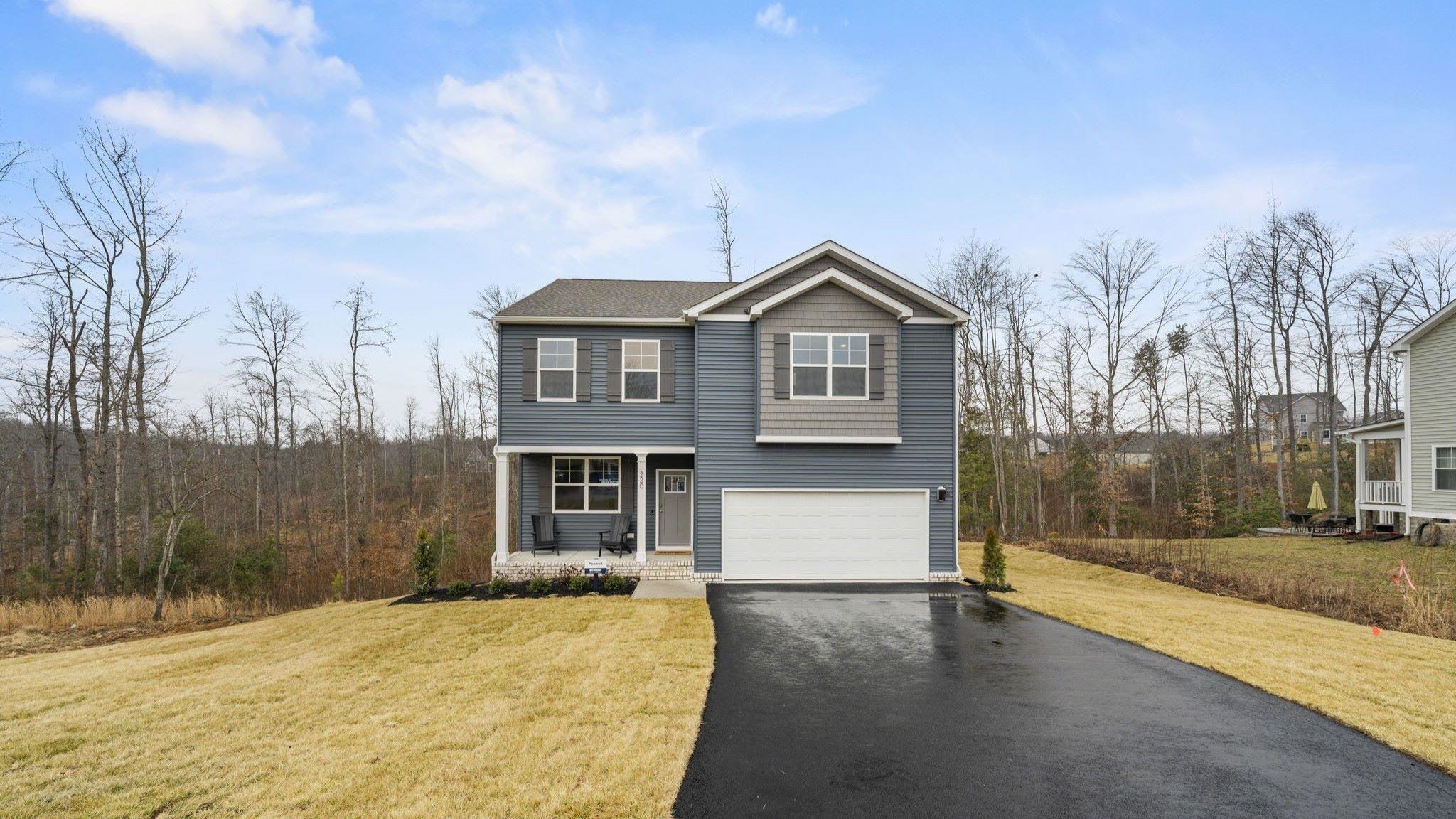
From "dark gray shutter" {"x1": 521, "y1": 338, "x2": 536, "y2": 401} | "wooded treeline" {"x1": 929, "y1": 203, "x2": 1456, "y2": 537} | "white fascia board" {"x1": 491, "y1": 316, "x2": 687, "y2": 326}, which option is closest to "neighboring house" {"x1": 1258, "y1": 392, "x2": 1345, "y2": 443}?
"wooded treeline" {"x1": 929, "y1": 203, "x2": 1456, "y2": 537}

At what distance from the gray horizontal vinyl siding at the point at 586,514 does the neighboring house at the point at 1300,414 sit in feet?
79.9

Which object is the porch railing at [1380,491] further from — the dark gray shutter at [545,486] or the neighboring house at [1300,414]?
A: the dark gray shutter at [545,486]

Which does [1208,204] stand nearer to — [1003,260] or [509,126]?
[1003,260]

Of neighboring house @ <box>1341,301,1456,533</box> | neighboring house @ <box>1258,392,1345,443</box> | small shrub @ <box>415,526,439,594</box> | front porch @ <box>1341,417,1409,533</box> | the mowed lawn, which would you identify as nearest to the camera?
the mowed lawn

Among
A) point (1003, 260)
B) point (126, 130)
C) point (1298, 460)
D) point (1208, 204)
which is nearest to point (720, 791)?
point (126, 130)

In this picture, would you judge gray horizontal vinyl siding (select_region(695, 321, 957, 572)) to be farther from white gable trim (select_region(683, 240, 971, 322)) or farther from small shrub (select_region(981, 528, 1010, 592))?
small shrub (select_region(981, 528, 1010, 592))

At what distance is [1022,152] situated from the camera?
17.7 meters

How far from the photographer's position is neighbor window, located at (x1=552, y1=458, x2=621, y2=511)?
15.1 meters

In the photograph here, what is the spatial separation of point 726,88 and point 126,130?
1576cm

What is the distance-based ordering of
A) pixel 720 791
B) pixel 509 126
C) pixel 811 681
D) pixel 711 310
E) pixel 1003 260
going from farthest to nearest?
pixel 1003 260 → pixel 509 126 → pixel 711 310 → pixel 811 681 → pixel 720 791

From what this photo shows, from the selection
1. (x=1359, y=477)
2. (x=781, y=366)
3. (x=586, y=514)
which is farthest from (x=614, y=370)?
(x=1359, y=477)

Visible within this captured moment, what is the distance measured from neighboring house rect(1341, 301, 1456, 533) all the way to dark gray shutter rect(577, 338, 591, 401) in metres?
22.0

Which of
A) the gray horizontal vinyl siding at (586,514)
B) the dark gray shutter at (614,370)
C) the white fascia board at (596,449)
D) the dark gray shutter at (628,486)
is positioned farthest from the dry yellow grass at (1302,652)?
the dark gray shutter at (614,370)

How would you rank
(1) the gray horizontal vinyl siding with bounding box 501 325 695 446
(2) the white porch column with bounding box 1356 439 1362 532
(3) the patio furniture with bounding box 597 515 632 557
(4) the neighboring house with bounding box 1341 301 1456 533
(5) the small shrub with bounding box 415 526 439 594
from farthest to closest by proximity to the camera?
(2) the white porch column with bounding box 1356 439 1362 532 → (4) the neighboring house with bounding box 1341 301 1456 533 → (3) the patio furniture with bounding box 597 515 632 557 → (1) the gray horizontal vinyl siding with bounding box 501 325 695 446 → (5) the small shrub with bounding box 415 526 439 594
